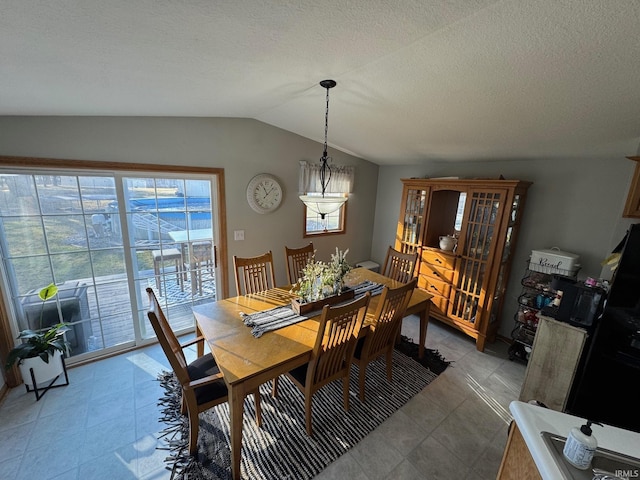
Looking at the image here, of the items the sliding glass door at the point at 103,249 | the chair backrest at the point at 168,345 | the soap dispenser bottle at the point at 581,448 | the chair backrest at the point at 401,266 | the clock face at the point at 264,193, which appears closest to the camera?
the soap dispenser bottle at the point at 581,448

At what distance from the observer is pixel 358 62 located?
62.1 inches

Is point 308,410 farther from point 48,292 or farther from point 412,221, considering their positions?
point 412,221

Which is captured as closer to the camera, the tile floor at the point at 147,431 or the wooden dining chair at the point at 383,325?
the tile floor at the point at 147,431

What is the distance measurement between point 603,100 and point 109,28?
8.40 feet

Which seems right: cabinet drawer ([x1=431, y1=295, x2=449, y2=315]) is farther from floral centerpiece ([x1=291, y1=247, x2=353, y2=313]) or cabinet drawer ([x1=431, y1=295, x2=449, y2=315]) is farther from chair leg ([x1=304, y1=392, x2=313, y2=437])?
chair leg ([x1=304, y1=392, x2=313, y2=437])

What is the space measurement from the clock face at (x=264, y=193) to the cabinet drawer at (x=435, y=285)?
2.19 metres

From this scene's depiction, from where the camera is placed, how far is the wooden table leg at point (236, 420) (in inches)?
58.9

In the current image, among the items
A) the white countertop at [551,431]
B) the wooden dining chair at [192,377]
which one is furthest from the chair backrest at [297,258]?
the white countertop at [551,431]

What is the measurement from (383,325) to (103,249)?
8.77 ft


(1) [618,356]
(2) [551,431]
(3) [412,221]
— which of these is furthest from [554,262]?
(2) [551,431]

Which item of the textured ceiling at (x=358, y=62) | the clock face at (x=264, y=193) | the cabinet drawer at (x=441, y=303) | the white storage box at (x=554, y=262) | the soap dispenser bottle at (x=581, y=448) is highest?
the textured ceiling at (x=358, y=62)

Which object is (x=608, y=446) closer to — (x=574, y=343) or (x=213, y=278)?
(x=574, y=343)

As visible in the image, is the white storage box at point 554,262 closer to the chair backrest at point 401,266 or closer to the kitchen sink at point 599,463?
the chair backrest at point 401,266

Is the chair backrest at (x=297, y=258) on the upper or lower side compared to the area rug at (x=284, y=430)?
upper
